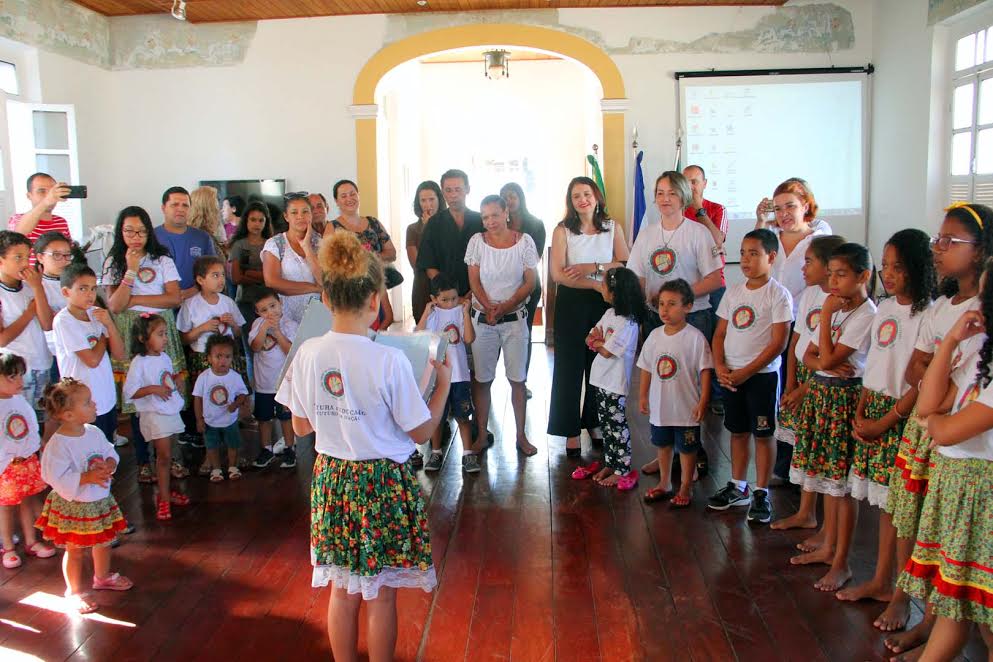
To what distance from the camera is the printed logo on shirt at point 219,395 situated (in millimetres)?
4109

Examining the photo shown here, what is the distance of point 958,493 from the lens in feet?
6.63

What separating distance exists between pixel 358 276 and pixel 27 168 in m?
5.67

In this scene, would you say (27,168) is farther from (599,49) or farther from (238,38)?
(599,49)

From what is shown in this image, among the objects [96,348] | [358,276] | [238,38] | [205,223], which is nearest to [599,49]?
[238,38]

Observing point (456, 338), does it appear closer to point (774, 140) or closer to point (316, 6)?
point (316, 6)

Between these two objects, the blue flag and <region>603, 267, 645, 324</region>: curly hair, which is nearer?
<region>603, 267, 645, 324</region>: curly hair

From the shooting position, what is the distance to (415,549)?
2230mm

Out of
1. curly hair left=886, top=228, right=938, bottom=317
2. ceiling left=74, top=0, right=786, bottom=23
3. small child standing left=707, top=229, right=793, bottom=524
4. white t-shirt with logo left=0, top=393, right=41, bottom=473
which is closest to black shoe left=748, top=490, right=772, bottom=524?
small child standing left=707, top=229, right=793, bottom=524

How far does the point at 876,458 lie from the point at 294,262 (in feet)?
9.97

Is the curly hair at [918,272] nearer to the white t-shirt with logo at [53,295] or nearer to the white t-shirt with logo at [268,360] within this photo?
the white t-shirt with logo at [268,360]

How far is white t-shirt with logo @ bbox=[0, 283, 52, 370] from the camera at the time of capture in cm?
372

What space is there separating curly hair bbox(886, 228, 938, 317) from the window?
3.69m

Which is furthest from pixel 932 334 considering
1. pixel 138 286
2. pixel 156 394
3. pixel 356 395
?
pixel 138 286

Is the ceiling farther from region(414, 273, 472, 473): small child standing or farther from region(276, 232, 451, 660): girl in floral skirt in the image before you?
region(276, 232, 451, 660): girl in floral skirt
